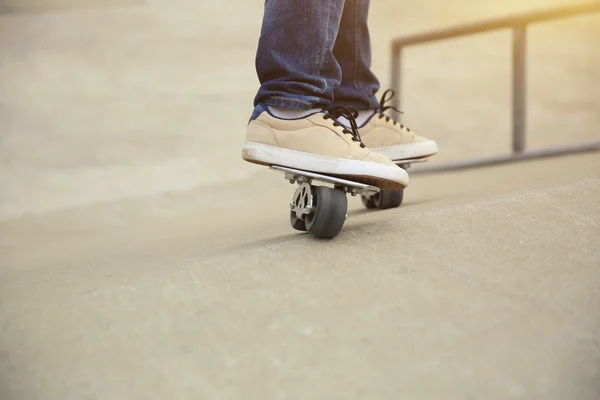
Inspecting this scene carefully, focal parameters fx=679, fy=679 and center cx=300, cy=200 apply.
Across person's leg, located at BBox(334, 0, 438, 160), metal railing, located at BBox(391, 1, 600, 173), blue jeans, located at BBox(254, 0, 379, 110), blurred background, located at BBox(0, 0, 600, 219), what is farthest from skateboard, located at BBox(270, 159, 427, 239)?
blurred background, located at BBox(0, 0, 600, 219)

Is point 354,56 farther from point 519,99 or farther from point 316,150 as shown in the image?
point 519,99

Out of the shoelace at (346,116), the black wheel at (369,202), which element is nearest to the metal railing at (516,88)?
the black wheel at (369,202)

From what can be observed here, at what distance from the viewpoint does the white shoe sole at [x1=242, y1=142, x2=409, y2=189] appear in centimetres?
127

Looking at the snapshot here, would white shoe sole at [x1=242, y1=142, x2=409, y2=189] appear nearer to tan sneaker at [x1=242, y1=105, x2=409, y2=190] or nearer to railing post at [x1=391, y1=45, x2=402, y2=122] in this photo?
tan sneaker at [x1=242, y1=105, x2=409, y2=190]

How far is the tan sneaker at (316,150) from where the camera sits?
128 cm

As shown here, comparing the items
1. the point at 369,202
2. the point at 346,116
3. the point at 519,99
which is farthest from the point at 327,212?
the point at 519,99

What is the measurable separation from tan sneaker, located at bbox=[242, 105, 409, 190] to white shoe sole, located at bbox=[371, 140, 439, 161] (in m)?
0.35

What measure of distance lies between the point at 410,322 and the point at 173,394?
0.34 meters

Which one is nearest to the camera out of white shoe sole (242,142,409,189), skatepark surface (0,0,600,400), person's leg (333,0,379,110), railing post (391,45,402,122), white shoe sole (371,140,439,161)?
skatepark surface (0,0,600,400)

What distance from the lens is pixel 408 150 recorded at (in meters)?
1.69

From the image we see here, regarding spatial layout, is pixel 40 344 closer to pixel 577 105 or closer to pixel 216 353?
pixel 216 353

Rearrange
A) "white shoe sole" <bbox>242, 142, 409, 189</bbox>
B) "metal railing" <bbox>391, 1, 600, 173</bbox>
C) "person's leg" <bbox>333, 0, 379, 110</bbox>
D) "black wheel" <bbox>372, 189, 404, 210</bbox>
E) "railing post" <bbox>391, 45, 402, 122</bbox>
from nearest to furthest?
1. "white shoe sole" <bbox>242, 142, 409, 189</bbox>
2. "person's leg" <bbox>333, 0, 379, 110</bbox>
3. "black wheel" <bbox>372, 189, 404, 210</bbox>
4. "metal railing" <bbox>391, 1, 600, 173</bbox>
5. "railing post" <bbox>391, 45, 402, 122</bbox>

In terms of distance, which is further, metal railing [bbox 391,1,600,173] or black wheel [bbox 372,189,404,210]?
metal railing [bbox 391,1,600,173]

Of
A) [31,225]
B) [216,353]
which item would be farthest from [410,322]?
[31,225]
